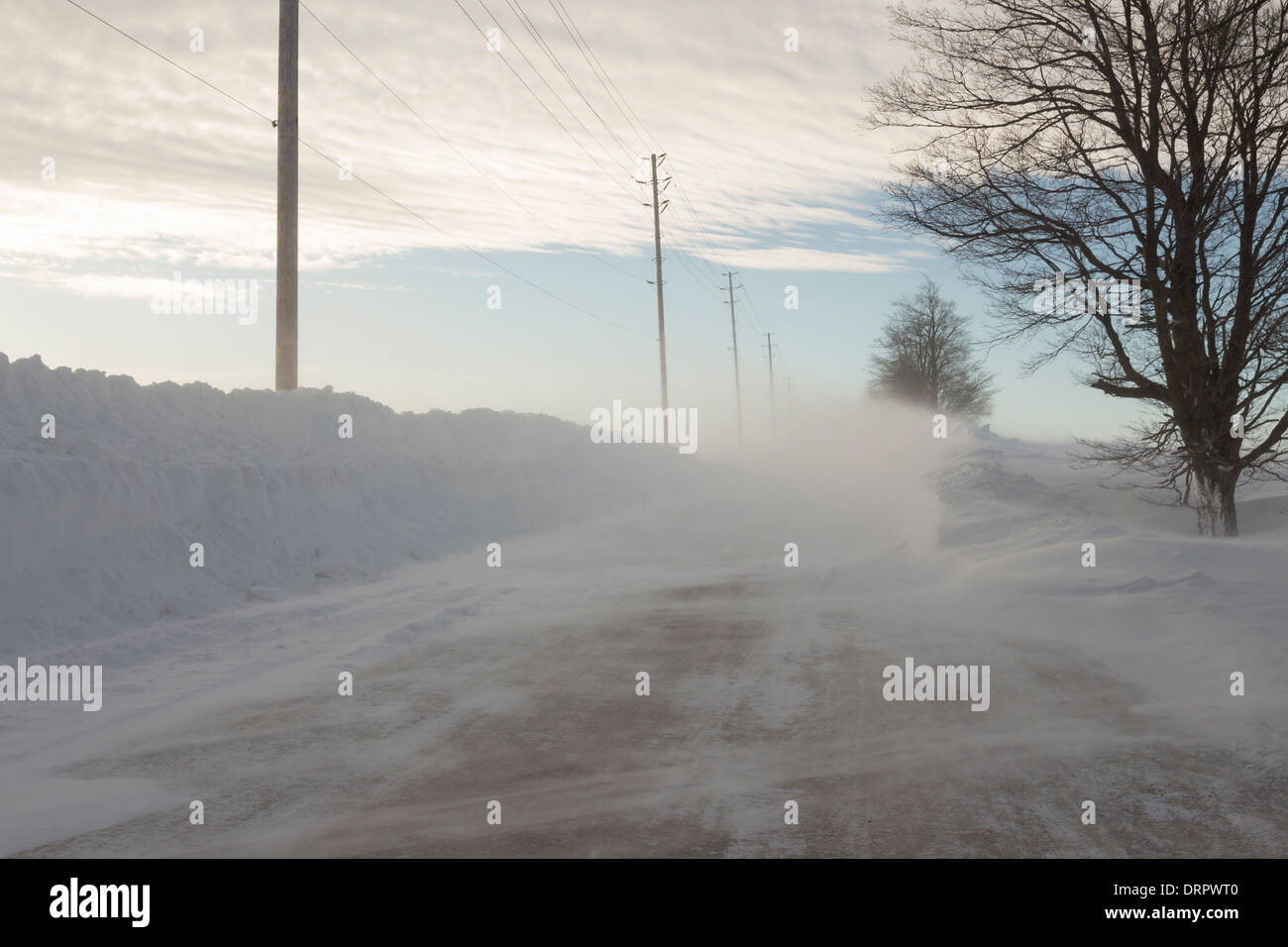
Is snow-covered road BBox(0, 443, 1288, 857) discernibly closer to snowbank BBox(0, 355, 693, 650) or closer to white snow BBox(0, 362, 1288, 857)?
white snow BBox(0, 362, 1288, 857)

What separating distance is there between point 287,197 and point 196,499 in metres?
7.07

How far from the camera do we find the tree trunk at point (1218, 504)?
16.1m

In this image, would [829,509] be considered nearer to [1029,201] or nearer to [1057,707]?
[1029,201]

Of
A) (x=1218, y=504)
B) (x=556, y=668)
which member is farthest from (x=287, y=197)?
(x=1218, y=504)

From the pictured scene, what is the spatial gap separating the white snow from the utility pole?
1227 mm

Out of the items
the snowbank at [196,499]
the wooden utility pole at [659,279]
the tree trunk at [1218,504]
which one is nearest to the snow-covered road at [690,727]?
the snowbank at [196,499]

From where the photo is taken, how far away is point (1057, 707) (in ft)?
20.2

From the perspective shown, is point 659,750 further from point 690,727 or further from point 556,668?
point 556,668

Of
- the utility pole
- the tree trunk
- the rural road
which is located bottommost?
the rural road

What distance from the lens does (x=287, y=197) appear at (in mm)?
15766

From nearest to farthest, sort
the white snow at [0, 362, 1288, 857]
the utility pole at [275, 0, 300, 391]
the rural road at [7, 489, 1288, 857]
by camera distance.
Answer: the rural road at [7, 489, 1288, 857] → the white snow at [0, 362, 1288, 857] → the utility pole at [275, 0, 300, 391]

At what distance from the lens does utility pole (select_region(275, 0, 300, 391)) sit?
15.7 m

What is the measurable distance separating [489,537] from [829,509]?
9332 mm

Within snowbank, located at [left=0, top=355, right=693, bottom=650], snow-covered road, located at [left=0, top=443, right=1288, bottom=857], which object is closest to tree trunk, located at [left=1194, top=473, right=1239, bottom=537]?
snow-covered road, located at [left=0, top=443, right=1288, bottom=857]
